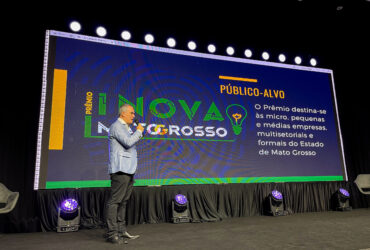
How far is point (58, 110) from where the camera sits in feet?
11.5

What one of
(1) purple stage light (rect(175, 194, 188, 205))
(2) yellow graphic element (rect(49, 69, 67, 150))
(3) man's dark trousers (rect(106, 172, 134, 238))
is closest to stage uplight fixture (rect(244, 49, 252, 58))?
(1) purple stage light (rect(175, 194, 188, 205))

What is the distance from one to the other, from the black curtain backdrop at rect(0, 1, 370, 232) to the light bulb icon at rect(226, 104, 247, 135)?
0.88 metres

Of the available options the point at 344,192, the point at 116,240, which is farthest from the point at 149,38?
the point at 344,192

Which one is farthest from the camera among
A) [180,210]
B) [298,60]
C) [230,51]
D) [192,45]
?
[298,60]

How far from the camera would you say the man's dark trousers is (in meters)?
2.43

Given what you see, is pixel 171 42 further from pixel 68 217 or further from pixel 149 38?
pixel 68 217

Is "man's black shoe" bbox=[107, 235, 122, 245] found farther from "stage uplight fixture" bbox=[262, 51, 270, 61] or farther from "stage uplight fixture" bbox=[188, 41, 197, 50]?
"stage uplight fixture" bbox=[262, 51, 270, 61]

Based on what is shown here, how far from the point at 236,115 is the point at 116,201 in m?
2.49

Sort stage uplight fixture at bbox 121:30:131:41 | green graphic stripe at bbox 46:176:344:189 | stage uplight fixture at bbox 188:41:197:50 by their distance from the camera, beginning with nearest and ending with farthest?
1. green graphic stripe at bbox 46:176:344:189
2. stage uplight fixture at bbox 121:30:131:41
3. stage uplight fixture at bbox 188:41:197:50

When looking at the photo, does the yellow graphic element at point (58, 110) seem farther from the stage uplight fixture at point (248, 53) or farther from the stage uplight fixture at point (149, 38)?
the stage uplight fixture at point (248, 53)

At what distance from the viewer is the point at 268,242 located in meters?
2.44

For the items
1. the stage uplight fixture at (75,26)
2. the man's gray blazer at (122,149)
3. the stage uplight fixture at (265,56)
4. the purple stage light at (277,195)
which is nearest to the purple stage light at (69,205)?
the man's gray blazer at (122,149)

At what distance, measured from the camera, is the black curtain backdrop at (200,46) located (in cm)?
344

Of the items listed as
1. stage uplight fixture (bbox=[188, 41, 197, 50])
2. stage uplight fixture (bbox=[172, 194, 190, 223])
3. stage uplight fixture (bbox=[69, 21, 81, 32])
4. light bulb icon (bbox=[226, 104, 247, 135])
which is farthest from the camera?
stage uplight fixture (bbox=[188, 41, 197, 50])
